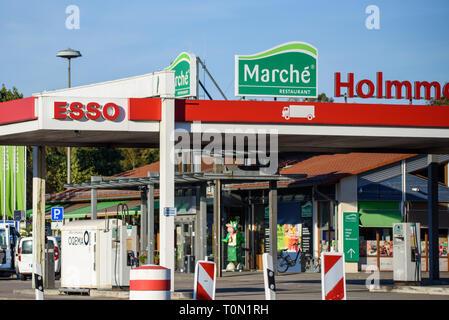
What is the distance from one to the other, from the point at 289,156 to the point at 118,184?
12.3 m

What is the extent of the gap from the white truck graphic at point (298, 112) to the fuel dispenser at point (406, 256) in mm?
4741

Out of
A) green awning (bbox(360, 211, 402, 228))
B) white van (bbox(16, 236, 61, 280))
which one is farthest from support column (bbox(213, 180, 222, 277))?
green awning (bbox(360, 211, 402, 228))

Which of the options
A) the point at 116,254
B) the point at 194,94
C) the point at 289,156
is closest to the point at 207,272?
the point at 116,254

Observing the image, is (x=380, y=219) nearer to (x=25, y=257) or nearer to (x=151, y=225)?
(x=151, y=225)

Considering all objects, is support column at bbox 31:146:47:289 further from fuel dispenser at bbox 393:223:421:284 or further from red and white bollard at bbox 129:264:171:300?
red and white bollard at bbox 129:264:171:300

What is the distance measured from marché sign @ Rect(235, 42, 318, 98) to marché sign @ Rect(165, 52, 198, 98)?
1247 millimetres

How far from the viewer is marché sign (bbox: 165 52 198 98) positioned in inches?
997

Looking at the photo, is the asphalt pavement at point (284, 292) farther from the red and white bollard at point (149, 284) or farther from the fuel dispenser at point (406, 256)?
the red and white bollard at point (149, 284)

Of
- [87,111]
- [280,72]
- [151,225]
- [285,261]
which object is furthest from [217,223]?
[87,111]

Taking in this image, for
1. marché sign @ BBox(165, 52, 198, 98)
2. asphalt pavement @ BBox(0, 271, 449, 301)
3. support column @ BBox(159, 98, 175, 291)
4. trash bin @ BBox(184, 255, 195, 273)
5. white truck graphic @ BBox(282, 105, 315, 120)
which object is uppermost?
marché sign @ BBox(165, 52, 198, 98)

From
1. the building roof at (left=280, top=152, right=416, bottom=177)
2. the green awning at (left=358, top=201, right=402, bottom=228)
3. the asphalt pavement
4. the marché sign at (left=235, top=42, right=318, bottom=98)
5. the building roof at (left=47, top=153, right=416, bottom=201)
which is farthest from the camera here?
the green awning at (left=358, top=201, right=402, bottom=228)

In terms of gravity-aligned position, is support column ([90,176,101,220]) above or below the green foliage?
below

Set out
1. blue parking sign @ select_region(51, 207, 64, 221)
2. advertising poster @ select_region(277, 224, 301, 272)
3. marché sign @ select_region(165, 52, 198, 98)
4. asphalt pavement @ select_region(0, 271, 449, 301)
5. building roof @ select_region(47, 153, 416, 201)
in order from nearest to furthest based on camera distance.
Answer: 1. asphalt pavement @ select_region(0, 271, 449, 301)
2. marché sign @ select_region(165, 52, 198, 98)
3. blue parking sign @ select_region(51, 207, 64, 221)
4. building roof @ select_region(47, 153, 416, 201)
5. advertising poster @ select_region(277, 224, 301, 272)

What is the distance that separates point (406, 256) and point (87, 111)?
10.1m
